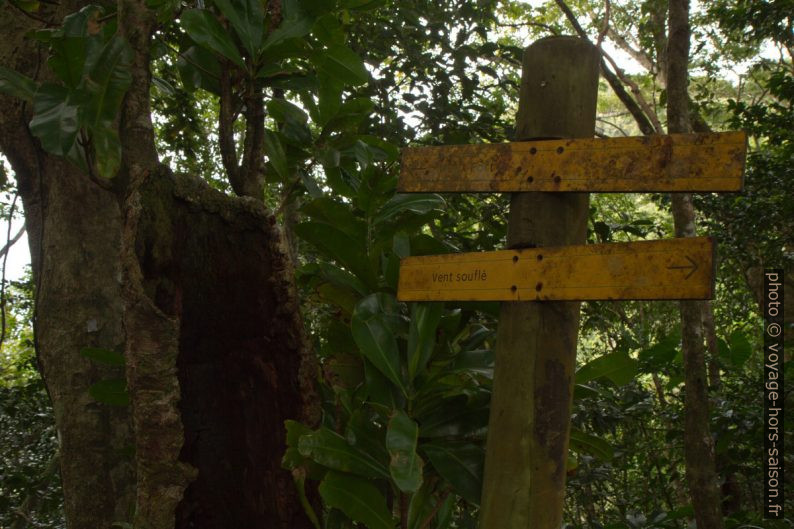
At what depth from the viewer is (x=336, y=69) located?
77.2 inches

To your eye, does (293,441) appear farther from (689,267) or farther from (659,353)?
(659,353)

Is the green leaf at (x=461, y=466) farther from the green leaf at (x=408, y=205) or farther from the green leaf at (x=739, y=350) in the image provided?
the green leaf at (x=739, y=350)

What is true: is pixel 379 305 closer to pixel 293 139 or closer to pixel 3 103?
pixel 293 139

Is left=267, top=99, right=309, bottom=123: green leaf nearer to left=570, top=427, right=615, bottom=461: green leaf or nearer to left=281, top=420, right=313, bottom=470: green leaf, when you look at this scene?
left=281, top=420, right=313, bottom=470: green leaf

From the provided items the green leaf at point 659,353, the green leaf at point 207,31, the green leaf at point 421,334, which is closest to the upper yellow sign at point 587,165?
the green leaf at point 421,334

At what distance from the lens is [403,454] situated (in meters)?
1.44

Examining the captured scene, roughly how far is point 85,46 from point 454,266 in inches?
40.3

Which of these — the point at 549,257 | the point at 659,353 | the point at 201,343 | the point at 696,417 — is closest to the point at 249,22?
→ the point at 201,343

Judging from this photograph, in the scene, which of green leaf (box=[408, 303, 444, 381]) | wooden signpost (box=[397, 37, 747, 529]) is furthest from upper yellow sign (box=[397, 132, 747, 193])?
green leaf (box=[408, 303, 444, 381])

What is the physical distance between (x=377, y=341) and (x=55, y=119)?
0.93 metres

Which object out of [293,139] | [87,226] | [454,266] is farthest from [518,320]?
[87,226]

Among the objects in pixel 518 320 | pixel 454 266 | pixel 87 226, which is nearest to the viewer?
pixel 518 320

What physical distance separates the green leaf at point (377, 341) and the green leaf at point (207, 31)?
728 mm

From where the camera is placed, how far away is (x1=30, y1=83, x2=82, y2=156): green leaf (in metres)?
1.56
